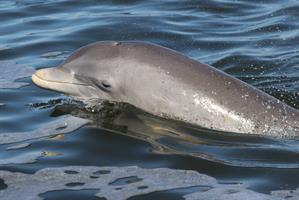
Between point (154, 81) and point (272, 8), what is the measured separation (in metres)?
8.25

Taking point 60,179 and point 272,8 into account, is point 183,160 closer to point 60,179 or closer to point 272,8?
point 60,179

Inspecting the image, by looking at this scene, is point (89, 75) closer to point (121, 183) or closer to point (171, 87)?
point (171, 87)

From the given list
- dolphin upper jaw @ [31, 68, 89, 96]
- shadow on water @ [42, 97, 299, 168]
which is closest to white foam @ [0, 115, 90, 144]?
shadow on water @ [42, 97, 299, 168]

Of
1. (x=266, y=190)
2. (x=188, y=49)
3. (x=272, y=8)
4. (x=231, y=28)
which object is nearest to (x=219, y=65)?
(x=188, y=49)

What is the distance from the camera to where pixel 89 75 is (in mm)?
9375

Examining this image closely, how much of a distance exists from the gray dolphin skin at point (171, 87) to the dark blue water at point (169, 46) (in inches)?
6.1

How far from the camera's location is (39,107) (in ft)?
33.4

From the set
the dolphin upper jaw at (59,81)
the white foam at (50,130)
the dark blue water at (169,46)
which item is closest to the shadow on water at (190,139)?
the dark blue water at (169,46)

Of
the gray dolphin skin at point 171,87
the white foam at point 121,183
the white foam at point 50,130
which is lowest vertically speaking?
the white foam at point 121,183

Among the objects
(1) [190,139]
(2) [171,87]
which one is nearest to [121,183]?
(1) [190,139]

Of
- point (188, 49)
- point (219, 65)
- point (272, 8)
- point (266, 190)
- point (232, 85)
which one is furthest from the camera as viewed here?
point (272, 8)

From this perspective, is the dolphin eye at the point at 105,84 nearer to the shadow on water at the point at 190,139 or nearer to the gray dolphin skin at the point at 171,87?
the gray dolphin skin at the point at 171,87

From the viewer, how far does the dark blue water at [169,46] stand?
7969mm

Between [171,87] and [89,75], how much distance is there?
1.05 metres
